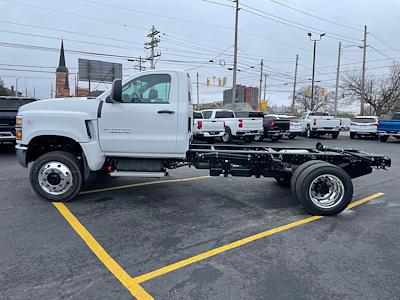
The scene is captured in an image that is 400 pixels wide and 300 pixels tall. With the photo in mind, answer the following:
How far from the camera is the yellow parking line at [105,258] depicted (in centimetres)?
306

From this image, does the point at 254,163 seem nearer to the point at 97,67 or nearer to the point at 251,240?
the point at 251,240

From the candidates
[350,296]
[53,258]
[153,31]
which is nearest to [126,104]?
[53,258]

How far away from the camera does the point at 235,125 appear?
17.8m

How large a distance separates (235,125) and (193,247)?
14138 mm

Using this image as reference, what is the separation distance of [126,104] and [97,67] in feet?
161

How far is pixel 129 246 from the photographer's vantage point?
4039 millimetres

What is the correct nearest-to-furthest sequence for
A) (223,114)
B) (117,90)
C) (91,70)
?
(117,90) < (223,114) < (91,70)

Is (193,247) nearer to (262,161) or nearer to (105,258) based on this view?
(105,258)

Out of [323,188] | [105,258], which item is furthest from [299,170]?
[105,258]

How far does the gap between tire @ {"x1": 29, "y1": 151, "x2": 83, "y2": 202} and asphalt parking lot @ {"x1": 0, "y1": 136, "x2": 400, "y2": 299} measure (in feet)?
0.68

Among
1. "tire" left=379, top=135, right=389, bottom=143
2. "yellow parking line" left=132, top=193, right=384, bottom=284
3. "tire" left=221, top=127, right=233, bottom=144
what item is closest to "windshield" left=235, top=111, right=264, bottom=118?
"tire" left=221, top=127, right=233, bottom=144

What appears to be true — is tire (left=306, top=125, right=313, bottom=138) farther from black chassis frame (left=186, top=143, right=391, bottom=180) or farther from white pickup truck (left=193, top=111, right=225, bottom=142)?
black chassis frame (left=186, top=143, right=391, bottom=180)

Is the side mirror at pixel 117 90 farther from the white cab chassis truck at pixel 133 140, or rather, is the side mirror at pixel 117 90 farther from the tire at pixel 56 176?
the tire at pixel 56 176

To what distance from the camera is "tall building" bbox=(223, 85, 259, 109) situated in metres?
66.3
